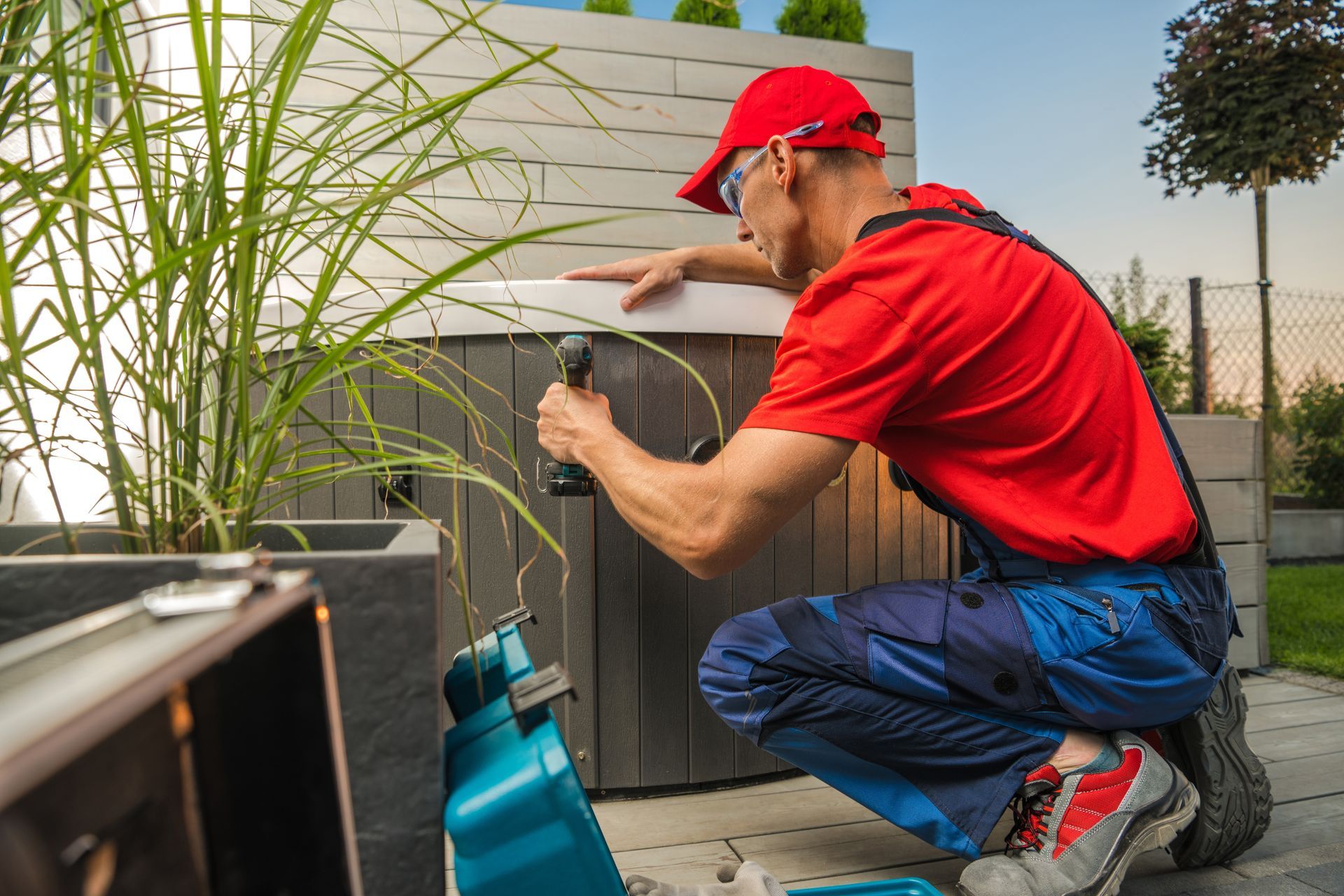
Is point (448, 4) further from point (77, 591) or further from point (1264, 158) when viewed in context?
point (1264, 158)

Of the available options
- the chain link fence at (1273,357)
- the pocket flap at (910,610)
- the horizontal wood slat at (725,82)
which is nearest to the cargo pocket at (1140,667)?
the pocket flap at (910,610)

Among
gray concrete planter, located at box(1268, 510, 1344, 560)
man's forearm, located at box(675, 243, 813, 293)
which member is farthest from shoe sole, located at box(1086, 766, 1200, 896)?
gray concrete planter, located at box(1268, 510, 1344, 560)

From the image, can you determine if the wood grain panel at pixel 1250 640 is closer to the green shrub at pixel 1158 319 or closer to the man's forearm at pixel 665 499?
the green shrub at pixel 1158 319

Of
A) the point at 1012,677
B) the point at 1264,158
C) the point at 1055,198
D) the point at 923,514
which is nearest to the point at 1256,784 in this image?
the point at 1012,677

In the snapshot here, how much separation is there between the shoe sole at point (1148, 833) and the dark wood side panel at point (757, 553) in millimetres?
487

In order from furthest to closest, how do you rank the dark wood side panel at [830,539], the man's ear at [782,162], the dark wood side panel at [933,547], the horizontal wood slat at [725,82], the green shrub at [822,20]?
the green shrub at [822,20] → the horizontal wood slat at [725,82] → the dark wood side panel at [933,547] → the dark wood side panel at [830,539] → the man's ear at [782,162]

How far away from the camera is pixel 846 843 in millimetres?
1361

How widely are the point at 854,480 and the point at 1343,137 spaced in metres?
4.62

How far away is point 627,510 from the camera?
1175 mm

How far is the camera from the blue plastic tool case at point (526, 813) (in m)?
0.51

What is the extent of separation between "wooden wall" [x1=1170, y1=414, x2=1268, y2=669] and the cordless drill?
6.09 feet

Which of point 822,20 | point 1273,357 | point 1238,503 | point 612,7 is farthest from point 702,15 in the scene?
point 1273,357

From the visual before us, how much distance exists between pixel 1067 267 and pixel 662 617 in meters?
0.88

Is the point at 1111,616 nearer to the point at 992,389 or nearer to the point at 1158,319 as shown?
the point at 992,389
